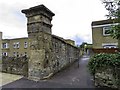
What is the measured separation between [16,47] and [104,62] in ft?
105

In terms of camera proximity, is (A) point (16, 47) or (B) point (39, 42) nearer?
(B) point (39, 42)

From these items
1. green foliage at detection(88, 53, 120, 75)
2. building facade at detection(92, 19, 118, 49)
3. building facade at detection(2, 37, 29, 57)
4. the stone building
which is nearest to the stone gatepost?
the stone building

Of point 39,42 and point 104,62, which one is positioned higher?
point 39,42

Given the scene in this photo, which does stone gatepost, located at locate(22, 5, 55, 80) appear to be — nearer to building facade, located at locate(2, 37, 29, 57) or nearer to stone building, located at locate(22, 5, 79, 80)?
stone building, located at locate(22, 5, 79, 80)

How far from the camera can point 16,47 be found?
124ft

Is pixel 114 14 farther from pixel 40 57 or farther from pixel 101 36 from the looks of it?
pixel 101 36

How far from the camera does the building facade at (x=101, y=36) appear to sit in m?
21.3

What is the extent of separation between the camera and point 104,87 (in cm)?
846

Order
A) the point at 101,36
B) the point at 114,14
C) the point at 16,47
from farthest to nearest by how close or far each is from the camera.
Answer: the point at 16,47 < the point at 101,36 < the point at 114,14

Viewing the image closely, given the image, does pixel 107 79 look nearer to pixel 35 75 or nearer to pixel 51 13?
pixel 35 75

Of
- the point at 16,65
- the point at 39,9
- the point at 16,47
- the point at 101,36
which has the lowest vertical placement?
the point at 16,65

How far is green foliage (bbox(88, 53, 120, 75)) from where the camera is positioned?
8523mm

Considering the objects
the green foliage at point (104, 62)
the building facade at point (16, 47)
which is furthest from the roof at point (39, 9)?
the building facade at point (16, 47)

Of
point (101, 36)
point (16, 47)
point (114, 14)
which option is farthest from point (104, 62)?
point (16, 47)
